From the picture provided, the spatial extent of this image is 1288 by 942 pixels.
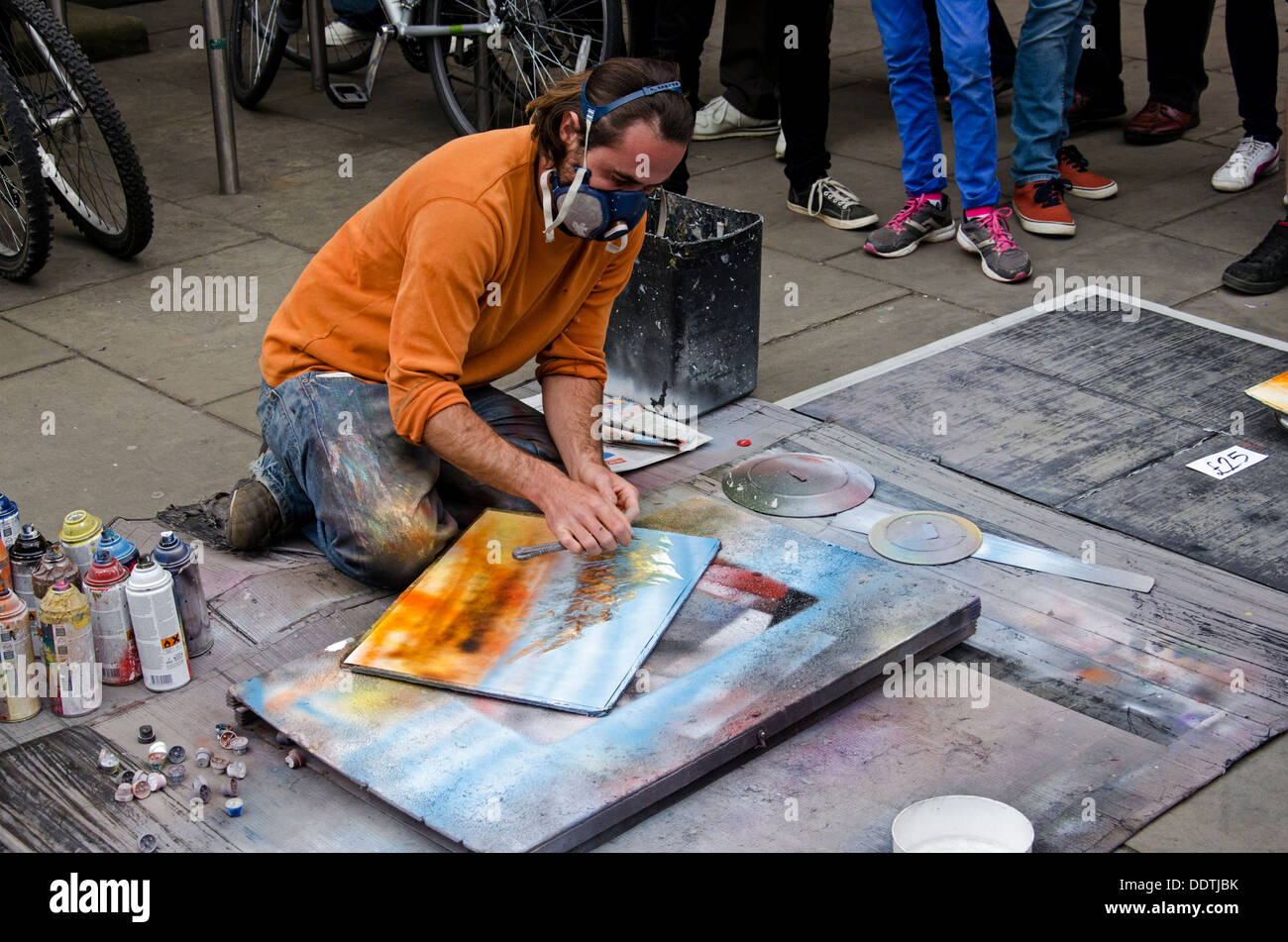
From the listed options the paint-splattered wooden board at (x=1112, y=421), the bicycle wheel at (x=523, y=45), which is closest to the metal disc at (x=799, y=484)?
the paint-splattered wooden board at (x=1112, y=421)

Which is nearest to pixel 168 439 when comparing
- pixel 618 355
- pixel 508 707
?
pixel 618 355

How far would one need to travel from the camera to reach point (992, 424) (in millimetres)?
3809

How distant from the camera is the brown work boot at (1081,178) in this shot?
542 cm

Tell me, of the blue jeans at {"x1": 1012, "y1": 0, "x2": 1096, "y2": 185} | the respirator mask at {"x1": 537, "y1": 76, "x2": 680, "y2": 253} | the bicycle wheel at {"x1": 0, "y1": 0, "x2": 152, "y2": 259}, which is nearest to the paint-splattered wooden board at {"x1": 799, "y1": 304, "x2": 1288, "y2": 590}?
the blue jeans at {"x1": 1012, "y1": 0, "x2": 1096, "y2": 185}

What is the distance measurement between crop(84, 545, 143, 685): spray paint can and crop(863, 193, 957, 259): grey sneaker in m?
3.11

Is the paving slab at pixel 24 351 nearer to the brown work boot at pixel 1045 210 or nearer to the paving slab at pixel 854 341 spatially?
the paving slab at pixel 854 341

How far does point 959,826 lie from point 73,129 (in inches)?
159

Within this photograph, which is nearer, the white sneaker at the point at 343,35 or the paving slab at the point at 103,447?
the paving slab at the point at 103,447

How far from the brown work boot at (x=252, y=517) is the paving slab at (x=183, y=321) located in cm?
99

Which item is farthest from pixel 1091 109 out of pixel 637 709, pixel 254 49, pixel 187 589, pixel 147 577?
pixel 147 577

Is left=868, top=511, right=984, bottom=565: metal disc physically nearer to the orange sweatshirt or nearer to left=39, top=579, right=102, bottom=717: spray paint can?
the orange sweatshirt

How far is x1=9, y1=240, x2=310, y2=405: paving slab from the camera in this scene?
13.9 ft

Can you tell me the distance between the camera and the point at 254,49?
663 centimetres
